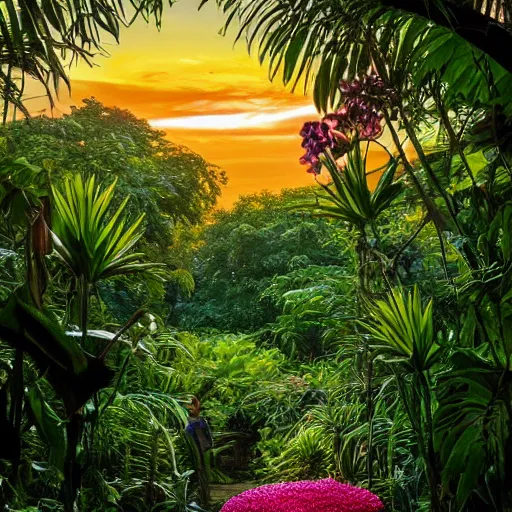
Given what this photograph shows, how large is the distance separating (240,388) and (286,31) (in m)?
2.47

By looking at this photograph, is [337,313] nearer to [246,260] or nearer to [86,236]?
[86,236]

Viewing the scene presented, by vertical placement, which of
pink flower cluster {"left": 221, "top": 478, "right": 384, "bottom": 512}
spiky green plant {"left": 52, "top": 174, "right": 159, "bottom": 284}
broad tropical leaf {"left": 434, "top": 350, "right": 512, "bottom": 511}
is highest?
spiky green plant {"left": 52, "top": 174, "right": 159, "bottom": 284}

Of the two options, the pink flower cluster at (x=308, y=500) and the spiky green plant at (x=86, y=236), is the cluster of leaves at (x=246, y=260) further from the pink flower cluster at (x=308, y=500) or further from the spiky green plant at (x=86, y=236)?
the spiky green plant at (x=86, y=236)

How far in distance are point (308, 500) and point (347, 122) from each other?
1158 millimetres

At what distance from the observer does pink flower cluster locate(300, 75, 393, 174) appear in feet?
7.92

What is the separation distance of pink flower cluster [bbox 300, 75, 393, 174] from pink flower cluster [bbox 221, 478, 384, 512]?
969mm

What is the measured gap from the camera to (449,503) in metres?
2.17

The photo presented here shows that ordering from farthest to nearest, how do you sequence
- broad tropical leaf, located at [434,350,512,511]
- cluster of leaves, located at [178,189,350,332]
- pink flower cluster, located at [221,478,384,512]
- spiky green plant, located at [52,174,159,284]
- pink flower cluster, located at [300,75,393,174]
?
1. cluster of leaves, located at [178,189,350,332]
2. pink flower cluster, located at [300,75,393,174]
3. pink flower cluster, located at [221,478,384,512]
4. broad tropical leaf, located at [434,350,512,511]
5. spiky green plant, located at [52,174,159,284]

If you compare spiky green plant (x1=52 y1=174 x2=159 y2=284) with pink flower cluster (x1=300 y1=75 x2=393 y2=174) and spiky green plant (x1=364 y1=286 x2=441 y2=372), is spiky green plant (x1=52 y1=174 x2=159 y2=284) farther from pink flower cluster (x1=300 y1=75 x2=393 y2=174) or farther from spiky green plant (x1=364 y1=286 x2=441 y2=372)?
pink flower cluster (x1=300 y1=75 x2=393 y2=174)

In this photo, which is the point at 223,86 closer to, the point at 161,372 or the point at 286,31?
the point at 161,372

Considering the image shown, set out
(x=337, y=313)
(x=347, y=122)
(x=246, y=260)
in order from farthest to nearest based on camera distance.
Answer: (x=246, y=260) < (x=337, y=313) < (x=347, y=122)

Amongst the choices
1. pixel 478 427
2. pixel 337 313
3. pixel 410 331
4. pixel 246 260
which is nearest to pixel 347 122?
pixel 410 331

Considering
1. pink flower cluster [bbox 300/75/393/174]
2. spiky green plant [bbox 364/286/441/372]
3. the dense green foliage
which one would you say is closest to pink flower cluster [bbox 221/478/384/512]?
the dense green foliage

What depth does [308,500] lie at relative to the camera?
2230mm
